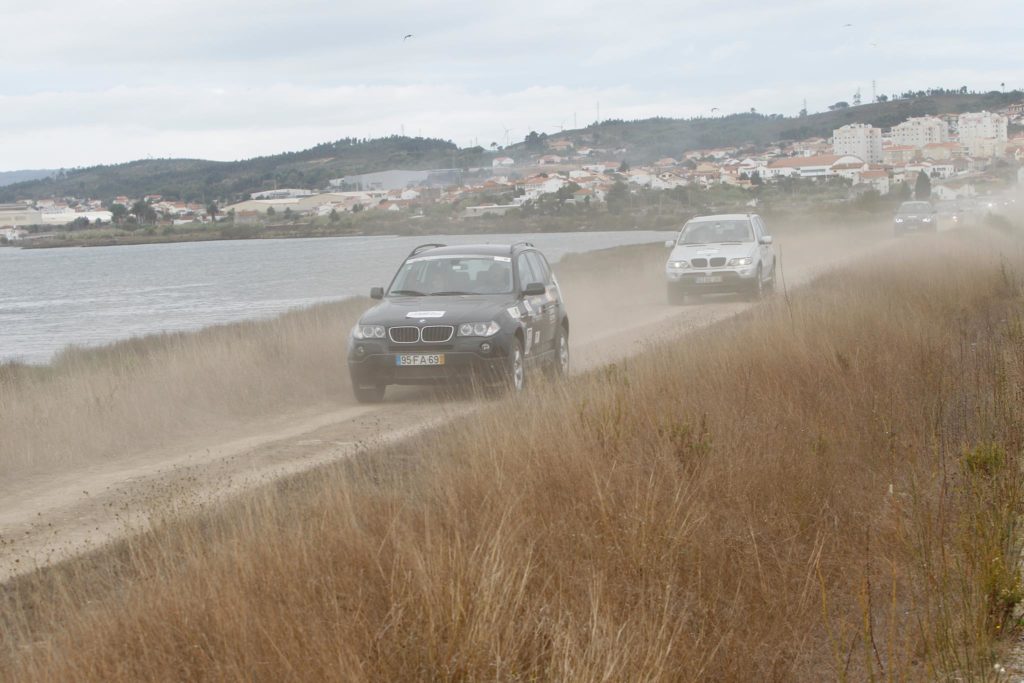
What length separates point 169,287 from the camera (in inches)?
2928

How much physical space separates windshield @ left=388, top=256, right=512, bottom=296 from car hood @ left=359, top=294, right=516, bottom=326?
0.21 m

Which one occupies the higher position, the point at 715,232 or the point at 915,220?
the point at 715,232

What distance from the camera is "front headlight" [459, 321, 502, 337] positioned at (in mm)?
13672

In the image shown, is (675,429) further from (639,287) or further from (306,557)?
(639,287)

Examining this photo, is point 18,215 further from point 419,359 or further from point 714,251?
point 419,359

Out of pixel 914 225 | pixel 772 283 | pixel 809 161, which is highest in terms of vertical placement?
pixel 772 283

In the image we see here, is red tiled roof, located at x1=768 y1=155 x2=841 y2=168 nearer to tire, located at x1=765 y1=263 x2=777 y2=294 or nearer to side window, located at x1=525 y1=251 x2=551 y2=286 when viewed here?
tire, located at x1=765 y1=263 x2=777 y2=294

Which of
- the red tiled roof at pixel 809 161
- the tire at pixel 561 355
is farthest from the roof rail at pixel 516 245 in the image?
the red tiled roof at pixel 809 161

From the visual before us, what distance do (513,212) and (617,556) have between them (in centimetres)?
12268

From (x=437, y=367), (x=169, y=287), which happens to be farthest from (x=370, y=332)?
(x=169, y=287)

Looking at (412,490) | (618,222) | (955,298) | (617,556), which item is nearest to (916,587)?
(617,556)

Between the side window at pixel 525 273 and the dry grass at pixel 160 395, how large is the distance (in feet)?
8.59

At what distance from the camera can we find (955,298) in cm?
1744

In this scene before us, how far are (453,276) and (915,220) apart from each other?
1664 inches
